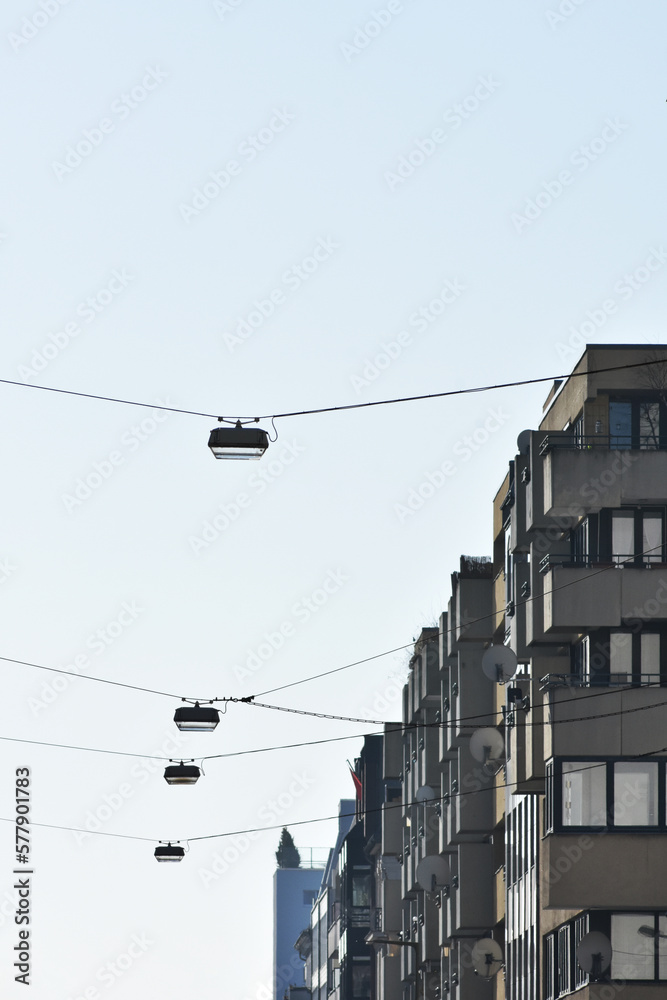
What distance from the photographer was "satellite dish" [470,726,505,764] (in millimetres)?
57938

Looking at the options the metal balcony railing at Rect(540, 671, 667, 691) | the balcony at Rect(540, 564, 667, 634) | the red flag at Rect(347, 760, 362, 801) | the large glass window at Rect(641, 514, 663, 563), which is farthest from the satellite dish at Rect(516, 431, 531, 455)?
the red flag at Rect(347, 760, 362, 801)

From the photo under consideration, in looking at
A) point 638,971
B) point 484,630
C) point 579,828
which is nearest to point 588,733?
point 579,828

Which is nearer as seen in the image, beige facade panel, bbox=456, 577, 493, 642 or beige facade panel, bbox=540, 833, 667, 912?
beige facade panel, bbox=540, 833, 667, 912

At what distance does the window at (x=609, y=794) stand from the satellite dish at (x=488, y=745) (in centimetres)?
857

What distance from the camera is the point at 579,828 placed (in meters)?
48.3

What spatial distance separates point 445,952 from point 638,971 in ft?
89.0

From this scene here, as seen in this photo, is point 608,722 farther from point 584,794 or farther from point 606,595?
point 606,595

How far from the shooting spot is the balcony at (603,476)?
49906 millimetres

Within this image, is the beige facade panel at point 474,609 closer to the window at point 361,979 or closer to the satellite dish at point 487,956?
the satellite dish at point 487,956

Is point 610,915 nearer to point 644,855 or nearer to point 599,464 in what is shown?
point 644,855

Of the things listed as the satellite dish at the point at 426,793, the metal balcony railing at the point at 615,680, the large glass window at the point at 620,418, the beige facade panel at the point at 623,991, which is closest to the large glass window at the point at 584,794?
the metal balcony railing at the point at 615,680

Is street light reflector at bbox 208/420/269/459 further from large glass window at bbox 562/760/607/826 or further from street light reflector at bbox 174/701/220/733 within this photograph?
large glass window at bbox 562/760/607/826

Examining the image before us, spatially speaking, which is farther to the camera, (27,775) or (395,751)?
(395,751)

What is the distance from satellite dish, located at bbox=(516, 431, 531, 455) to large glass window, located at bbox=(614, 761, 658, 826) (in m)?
9.91
